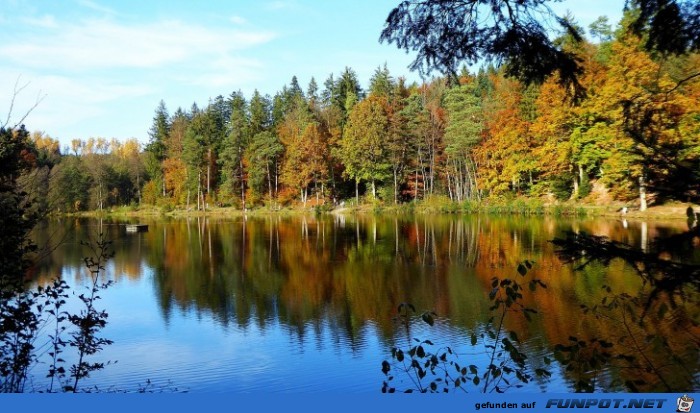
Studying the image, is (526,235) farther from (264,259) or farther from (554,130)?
(554,130)

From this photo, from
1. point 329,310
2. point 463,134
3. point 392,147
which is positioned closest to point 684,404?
point 329,310

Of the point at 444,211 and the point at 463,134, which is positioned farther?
the point at 463,134

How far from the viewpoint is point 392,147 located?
49.3 metres

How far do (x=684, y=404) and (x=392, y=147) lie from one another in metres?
46.8

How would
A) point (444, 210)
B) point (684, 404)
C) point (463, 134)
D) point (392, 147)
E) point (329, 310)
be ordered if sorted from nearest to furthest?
point (684, 404)
point (329, 310)
point (444, 210)
point (463, 134)
point (392, 147)

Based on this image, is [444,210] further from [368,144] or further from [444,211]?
[368,144]

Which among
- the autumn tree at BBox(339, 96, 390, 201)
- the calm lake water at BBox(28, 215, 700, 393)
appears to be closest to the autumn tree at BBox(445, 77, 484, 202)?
the autumn tree at BBox(339, 96, 390, 201)

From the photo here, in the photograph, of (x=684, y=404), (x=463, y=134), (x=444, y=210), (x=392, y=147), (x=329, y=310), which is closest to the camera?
(x=684, y=404)

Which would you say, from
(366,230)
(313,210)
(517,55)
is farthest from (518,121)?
(517,55)

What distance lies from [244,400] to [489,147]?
42.7 metres

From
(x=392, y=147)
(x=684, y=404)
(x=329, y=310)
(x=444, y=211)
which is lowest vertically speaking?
(x=329, y=310)

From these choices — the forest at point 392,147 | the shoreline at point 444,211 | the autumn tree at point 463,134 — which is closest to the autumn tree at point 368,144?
the forest at point 392,147

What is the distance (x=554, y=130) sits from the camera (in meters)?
36.8

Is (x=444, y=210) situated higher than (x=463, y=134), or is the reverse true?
(x=463, y=134)
